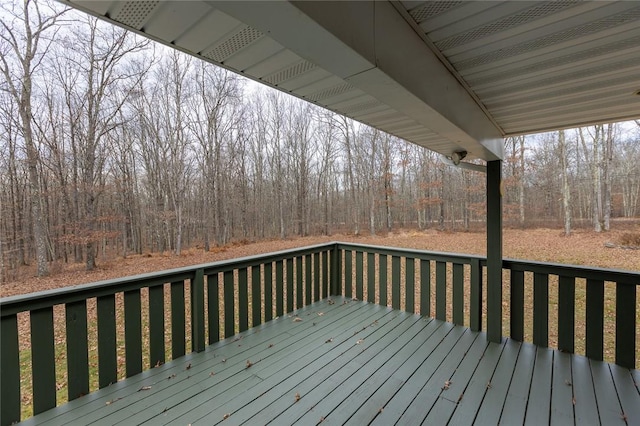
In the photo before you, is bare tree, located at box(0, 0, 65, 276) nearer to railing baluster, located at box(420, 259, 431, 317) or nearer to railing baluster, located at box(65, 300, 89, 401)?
railing baluster, located at box(65, 300, 89, 401)

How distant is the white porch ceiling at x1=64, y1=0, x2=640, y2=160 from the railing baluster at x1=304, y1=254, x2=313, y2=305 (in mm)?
2263

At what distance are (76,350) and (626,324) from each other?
436cm

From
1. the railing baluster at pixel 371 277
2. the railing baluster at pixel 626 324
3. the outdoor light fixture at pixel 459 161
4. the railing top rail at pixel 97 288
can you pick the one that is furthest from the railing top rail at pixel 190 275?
the outdoor light fixture at pixel 459 161

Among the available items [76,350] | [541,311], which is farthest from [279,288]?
[541,311]

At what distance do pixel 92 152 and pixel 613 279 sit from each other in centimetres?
962

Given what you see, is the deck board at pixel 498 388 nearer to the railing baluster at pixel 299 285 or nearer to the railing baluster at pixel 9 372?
the railing baluster at pixel 299 285

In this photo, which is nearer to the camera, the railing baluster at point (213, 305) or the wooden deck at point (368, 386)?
the wooden deck at point (368, 386)

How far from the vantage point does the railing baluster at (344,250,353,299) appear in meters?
4.02

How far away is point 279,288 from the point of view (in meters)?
3.39

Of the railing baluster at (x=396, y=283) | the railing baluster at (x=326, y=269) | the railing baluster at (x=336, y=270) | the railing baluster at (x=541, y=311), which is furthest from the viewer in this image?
the railing baluster at (x=336, y=270)

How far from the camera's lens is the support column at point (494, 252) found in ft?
8.81

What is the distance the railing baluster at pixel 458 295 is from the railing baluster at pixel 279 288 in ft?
6.73

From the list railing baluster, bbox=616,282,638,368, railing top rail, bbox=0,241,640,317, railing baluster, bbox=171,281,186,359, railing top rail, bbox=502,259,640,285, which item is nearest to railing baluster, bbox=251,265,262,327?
railing top rail, bbox=0,241,640,317

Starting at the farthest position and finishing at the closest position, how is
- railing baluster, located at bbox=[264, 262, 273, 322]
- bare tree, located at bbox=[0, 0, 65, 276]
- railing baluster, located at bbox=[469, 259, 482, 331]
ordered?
bare tree, located at bbox=[0, 0, 65, 276]
railing baluster, located at bbox=[264, 262, 273, 322]
railing baluster, located at bbox=[469, 259, 482, 331]
